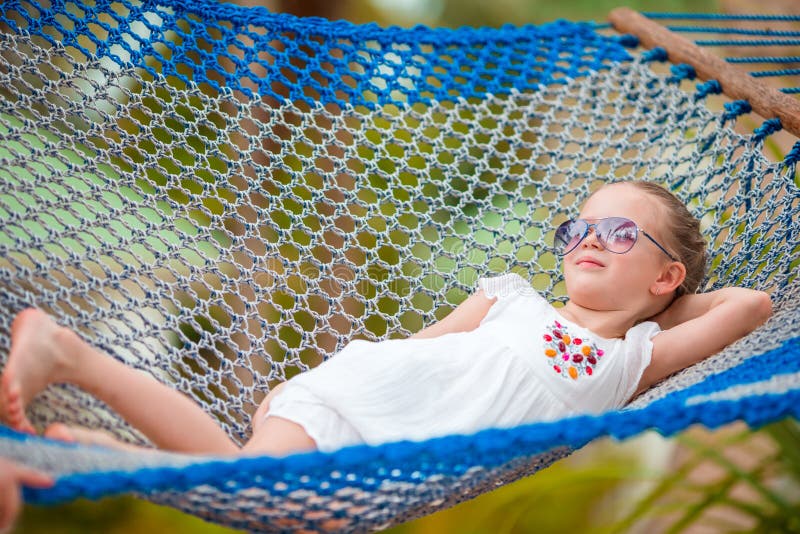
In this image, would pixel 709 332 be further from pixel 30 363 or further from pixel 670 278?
pixel 30 363

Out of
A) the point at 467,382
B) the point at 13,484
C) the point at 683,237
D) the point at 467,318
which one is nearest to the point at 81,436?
the point at 13,484

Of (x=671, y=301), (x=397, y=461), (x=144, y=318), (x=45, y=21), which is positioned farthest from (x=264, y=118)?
(x=397, y=461)

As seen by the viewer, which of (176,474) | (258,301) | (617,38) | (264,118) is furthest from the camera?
(264,118)

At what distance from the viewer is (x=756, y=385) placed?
3.18 ft

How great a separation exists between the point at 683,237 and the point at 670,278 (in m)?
0.08

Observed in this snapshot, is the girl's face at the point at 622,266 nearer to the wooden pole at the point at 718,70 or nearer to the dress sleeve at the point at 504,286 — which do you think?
the dress sleeve at the point at 504,286

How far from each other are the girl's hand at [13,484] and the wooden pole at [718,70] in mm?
1463

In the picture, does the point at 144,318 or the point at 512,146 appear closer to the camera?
the point at 144,318

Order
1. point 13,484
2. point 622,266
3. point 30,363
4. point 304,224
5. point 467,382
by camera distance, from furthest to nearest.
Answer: point 304,224, point 622,266, point 467,382, point 30,363, point 13,484

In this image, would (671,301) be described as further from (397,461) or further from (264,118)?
(264,118)

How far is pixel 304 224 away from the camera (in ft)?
5.60

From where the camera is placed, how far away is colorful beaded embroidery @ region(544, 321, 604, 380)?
4.06ft

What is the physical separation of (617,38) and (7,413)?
1.59 metres

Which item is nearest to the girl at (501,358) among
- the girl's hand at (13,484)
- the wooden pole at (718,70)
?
the girl's hand at (13,484)
